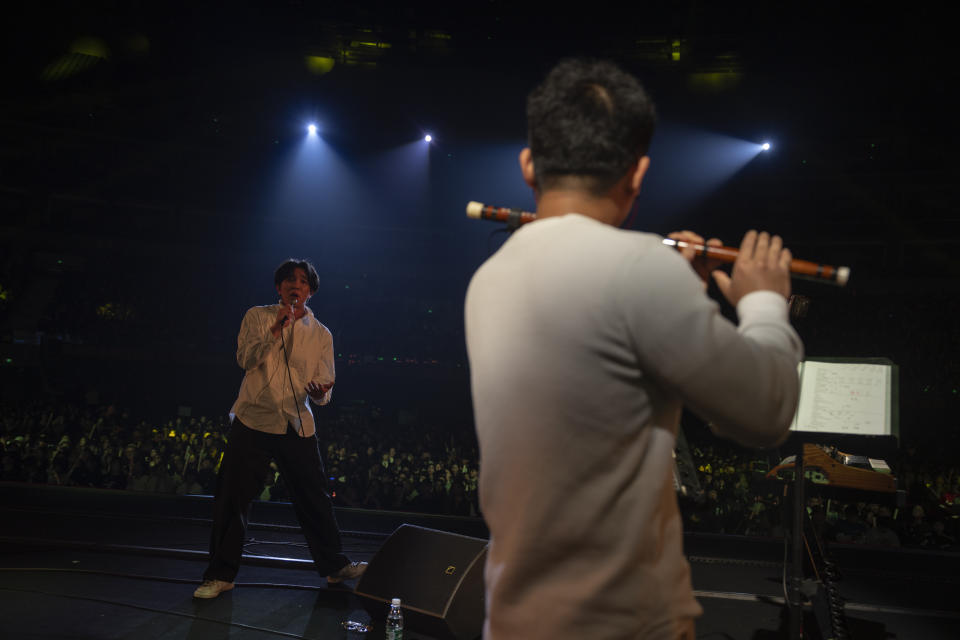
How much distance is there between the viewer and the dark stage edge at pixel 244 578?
119 inches

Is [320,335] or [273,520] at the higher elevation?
[320,335]

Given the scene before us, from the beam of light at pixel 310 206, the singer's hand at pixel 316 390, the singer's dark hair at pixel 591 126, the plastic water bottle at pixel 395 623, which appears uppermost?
the beam of light at pixel 310 206

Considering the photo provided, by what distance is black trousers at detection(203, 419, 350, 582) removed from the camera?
3.34 m

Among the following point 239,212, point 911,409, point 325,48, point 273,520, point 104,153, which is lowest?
point 273,520

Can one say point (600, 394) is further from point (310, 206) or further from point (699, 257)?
point (310, 206)

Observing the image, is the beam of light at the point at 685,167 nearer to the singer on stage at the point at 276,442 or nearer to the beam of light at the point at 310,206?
the beam of light at the point at 310,206

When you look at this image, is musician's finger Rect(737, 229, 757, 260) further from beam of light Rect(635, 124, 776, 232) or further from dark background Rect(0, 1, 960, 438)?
beam of light Rect(635, 124, 776, 232)

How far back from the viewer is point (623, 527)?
2.40 ft

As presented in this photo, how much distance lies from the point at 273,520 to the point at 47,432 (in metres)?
4.52

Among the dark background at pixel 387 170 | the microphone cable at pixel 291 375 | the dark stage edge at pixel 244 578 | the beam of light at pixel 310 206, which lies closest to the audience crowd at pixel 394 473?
the dark stage edge at pixel 244 578

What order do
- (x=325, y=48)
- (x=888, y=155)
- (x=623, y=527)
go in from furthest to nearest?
(x=888, y=155) < (x=325, y=48) < (x=623, y=527)

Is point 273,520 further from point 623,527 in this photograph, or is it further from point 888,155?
point 888,155

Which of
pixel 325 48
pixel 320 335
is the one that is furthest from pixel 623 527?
pixel 325 48

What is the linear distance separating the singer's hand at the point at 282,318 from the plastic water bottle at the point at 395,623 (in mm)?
1560
